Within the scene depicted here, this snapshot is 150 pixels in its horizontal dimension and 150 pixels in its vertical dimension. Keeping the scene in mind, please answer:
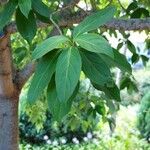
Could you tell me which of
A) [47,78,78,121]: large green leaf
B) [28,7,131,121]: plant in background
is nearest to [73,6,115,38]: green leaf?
[28,7,131,121]: plant in background

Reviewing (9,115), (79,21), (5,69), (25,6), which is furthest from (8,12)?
(9,115)

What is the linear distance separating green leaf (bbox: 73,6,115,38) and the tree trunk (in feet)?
4.01

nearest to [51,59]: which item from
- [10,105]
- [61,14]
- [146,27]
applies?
[146,27]

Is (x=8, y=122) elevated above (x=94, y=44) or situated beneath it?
situated beneath

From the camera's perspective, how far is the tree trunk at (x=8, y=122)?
194 centimetres

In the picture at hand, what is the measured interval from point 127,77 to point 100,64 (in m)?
1.66

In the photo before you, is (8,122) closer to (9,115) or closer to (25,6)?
(9,115)

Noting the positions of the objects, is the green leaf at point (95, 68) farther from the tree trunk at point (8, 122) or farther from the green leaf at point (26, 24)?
the tree trunk at point (8, 122)

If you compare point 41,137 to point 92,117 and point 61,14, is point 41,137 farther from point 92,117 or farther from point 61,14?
point 61,14

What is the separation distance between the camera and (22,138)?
7762 millimetres

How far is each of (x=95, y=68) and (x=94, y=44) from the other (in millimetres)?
58

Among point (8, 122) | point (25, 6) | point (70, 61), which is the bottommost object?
point (8, 122)

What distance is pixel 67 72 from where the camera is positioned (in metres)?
0.68

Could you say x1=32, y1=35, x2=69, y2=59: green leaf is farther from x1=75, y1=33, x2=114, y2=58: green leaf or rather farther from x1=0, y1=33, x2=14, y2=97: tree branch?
x1=0, y1=33, x2=14, y2=97: tree branch
